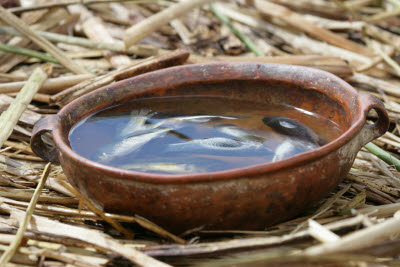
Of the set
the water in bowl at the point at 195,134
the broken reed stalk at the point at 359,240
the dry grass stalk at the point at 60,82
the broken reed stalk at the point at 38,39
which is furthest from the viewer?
the broken reed stalk at the point at 38,39

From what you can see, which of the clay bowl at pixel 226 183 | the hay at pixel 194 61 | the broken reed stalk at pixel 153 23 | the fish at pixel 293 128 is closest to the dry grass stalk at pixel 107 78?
the hay at pixel 194 61

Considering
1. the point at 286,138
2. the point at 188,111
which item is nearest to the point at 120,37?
the point at 188,111

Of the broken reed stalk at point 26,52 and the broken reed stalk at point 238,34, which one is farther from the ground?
the broken reed stalk at point 26,52

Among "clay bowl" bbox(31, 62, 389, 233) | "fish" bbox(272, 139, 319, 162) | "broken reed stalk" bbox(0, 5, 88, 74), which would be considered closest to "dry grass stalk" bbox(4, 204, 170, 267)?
"clay bowl" bbox(31, 62, 389, 233)

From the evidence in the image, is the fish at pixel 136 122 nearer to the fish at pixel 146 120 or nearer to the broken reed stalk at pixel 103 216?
the fish at pixel 146 120

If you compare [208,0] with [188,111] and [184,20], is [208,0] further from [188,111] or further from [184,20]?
[188,111]

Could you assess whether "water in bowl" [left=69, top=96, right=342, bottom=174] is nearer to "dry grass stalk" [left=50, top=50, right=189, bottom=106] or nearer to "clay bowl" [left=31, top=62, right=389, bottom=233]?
"clay bowl" [left=31, top=62, right=389, bottom=233]
